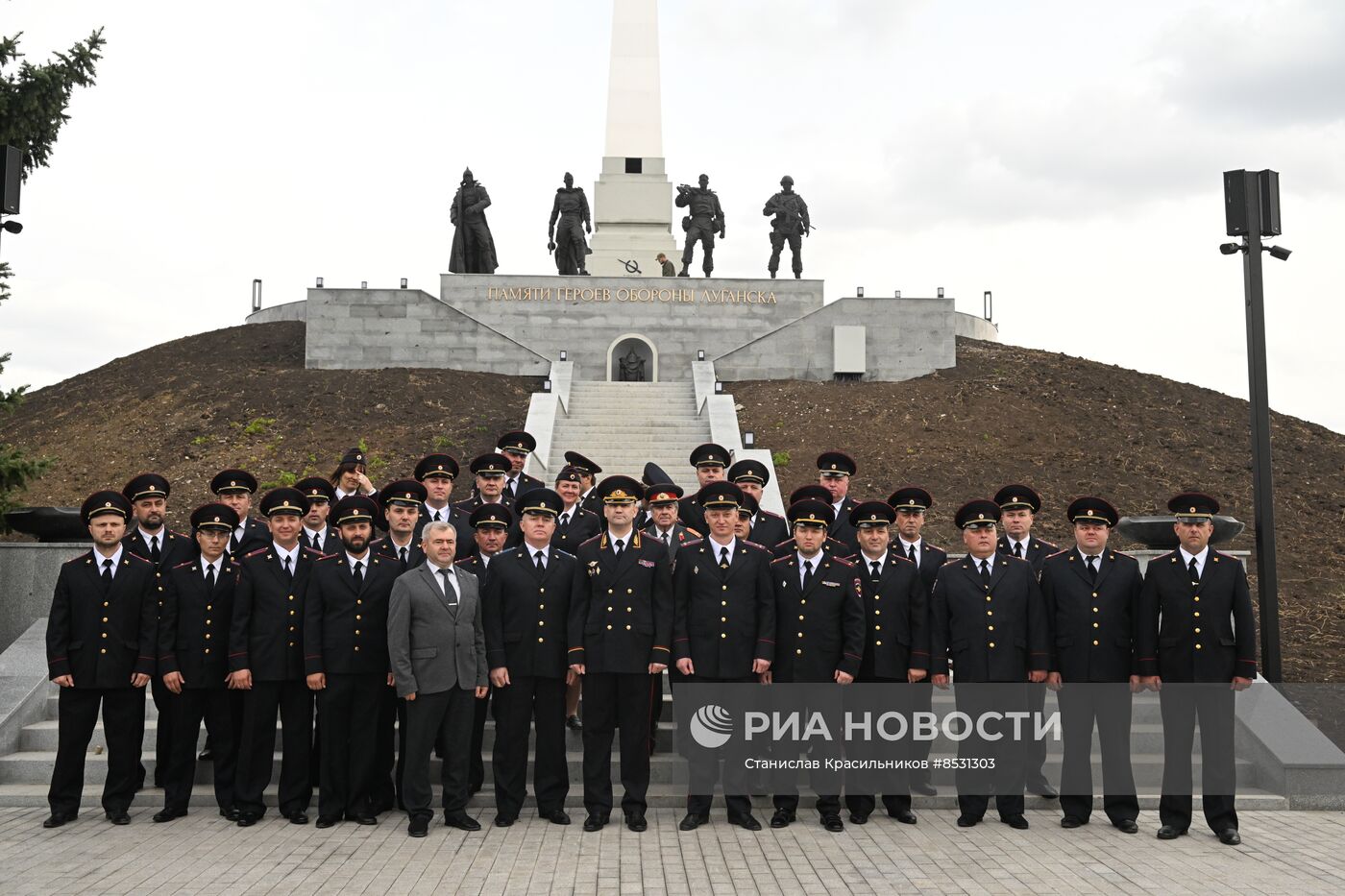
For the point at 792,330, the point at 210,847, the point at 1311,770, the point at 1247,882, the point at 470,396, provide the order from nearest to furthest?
1. the point at 1247,882
2. the point at 210,847
3. the point at 1311,770
4. the point at 470,396
5. the point at 792,330

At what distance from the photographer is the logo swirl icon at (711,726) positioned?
7625 millimetres

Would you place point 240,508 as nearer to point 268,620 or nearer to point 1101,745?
point 268,620

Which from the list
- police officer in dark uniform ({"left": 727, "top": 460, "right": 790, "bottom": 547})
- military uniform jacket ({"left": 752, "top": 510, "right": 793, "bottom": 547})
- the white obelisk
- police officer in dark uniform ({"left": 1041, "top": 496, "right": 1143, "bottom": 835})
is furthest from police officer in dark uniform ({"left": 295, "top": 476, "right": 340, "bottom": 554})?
the white obelisk

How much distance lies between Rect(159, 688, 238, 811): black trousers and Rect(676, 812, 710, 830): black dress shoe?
2899 mm

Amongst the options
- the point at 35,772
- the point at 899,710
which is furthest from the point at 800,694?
the point at 35,772

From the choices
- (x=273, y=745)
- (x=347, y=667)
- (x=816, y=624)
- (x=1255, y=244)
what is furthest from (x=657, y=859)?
(x=1255, y=244)

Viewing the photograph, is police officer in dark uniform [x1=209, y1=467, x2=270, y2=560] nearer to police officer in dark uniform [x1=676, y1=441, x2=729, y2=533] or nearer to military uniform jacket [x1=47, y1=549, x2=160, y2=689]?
military uniform jacket [x1=47, y1=549, x2=160, y2=689]

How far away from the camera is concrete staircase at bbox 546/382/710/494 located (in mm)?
19156

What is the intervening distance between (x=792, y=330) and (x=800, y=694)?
1966cm

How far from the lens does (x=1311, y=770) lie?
8.18 m

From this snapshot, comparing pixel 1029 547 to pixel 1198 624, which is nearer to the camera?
pixel 1198 624

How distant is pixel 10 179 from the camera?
9.55 m

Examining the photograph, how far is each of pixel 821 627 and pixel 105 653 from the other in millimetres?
4565

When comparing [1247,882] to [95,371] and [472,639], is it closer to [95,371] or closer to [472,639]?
[472,639]
